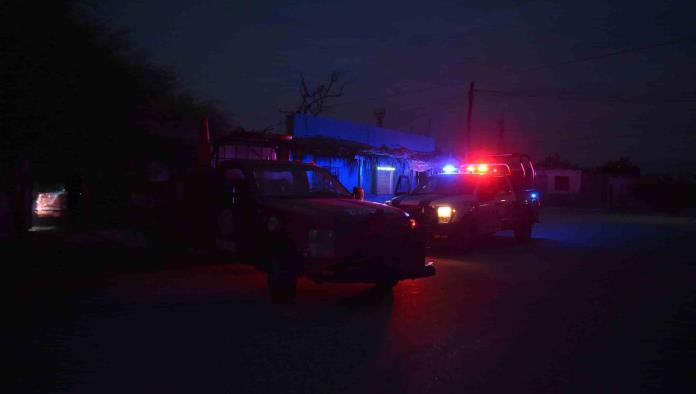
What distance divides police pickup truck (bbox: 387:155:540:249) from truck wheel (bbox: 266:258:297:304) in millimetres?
5150

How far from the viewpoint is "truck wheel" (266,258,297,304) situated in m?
8.05

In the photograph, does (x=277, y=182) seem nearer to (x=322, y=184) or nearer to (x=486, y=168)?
(x=322, y=184)

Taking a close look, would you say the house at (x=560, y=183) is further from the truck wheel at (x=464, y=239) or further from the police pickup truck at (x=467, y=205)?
the truck wheel at (x=464, y=239)

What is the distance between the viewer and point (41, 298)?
823 cm

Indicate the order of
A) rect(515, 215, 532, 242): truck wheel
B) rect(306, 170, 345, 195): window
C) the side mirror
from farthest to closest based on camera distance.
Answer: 1. rect(515, 215, 532, 242): truck wheel
2. the side mirror
3. rect(306, 170, 345, 195): window

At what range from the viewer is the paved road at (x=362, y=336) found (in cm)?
497

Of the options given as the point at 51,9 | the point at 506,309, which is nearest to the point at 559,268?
the point at 506,309

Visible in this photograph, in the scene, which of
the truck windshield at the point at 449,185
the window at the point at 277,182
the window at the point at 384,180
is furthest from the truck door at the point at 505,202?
the window at the point at 384,180

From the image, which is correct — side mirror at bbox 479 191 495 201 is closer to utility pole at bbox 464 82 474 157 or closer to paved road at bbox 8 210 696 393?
paved road at bbox 8 210 696 393

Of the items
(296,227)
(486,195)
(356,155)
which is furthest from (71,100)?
(356,155)

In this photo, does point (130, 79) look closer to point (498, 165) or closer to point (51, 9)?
point (51, 9)

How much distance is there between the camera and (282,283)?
26.5 feet

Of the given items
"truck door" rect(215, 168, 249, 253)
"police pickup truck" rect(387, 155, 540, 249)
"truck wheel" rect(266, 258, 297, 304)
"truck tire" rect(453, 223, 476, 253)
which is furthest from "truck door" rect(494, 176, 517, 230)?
"truck wheel" rect(266, 258, 297, 304)

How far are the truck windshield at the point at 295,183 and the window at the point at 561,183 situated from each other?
2060 inches
